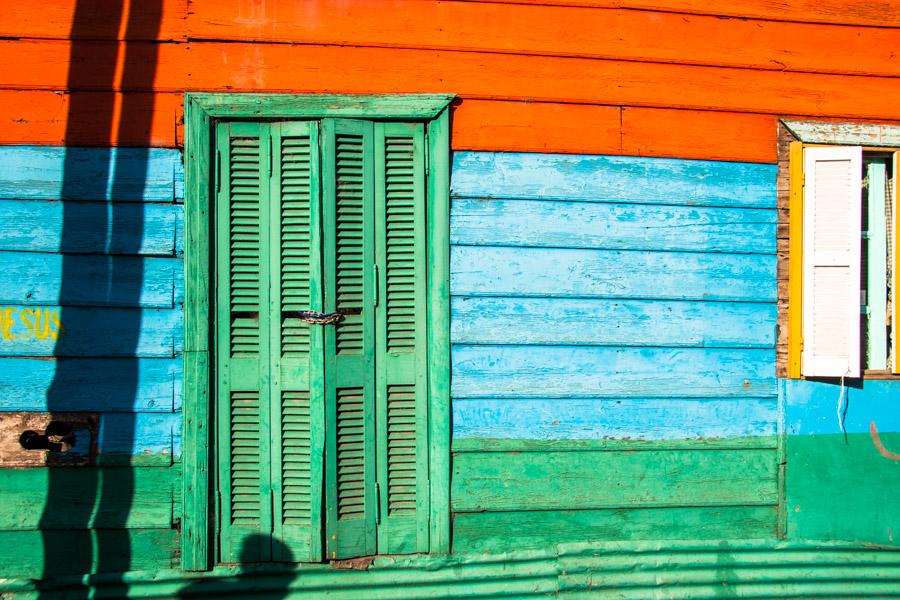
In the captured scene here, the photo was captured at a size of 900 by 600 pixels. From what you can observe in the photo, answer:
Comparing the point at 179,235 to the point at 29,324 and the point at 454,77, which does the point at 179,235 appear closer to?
the point at 29,324

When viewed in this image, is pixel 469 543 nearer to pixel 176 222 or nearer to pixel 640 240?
pixel 640 240

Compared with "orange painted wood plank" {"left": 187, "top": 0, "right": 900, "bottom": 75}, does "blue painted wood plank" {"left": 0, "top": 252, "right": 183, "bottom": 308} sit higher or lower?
lower

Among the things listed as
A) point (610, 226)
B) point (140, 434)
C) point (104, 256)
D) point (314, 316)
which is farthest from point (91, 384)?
point (610, 226)

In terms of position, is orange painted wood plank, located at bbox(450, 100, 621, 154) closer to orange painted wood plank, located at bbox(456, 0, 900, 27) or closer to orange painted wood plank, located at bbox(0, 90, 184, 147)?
orange painted wood plank, located at bbox(456, 0, 900, 27)

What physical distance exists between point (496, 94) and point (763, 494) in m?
2.26

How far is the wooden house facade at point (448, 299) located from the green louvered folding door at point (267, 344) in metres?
0.01

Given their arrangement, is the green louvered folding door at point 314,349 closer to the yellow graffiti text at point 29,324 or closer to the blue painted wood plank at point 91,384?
the blue painted wood plank at point 91,384

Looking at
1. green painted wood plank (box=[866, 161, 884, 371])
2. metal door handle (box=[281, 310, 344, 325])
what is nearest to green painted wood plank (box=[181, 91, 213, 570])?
metal door handle (box=[281, 310, 344, 325])

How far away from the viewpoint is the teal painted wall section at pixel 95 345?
2822 mm

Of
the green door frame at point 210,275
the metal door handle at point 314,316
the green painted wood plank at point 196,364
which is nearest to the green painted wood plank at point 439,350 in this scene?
the green door frame at point 210,275

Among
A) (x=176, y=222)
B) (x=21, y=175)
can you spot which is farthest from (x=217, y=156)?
(x=21, y=175)

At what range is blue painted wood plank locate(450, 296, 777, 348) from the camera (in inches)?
116

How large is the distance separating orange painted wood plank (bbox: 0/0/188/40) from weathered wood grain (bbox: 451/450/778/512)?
7.71 ft

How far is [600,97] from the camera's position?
3.01 metres
